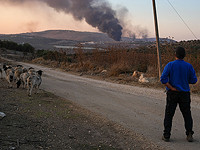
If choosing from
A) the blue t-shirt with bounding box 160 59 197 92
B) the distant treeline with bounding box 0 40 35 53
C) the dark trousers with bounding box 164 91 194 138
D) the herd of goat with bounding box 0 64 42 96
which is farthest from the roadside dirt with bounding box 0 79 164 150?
the distant treeline with bounding box 0 40 35 53

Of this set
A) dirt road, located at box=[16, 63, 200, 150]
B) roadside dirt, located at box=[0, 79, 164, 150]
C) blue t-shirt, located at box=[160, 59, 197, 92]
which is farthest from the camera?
dirt road, located at box=[16, 63, 200, 150]

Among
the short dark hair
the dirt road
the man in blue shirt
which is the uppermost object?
the short dark hair

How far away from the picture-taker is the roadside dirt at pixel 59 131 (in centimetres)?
489

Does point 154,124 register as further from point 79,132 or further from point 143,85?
point 143,85

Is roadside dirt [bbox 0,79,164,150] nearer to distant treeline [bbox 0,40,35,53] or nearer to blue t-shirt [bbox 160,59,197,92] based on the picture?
blue t-shirt [bbox 160,59,197,92]

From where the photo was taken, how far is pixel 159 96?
10945mm

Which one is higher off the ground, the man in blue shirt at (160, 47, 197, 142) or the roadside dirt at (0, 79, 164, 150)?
the man in blue shirt at (160, 47, 197, 142)

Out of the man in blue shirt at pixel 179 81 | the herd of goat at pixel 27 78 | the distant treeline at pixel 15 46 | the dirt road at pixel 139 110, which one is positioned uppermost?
the distant treeline at pixel 15 46

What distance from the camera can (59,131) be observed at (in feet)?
19.0

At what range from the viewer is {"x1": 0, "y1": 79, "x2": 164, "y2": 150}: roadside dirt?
192 inches

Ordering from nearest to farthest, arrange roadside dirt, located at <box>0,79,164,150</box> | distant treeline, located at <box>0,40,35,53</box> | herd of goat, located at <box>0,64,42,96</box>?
roadside dirt, located at <box>0,79,164,150</box> < herd of goat, located at <box>0,64,42,96</box> < distant treeline, located at <box>0,40,35,53</box>

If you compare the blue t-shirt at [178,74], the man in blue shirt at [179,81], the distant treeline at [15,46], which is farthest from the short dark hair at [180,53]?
the distant treeline at [15,46]

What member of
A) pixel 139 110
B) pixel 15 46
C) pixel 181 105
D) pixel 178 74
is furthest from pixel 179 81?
pixel 15 46

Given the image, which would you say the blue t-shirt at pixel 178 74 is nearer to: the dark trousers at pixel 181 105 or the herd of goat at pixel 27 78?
the dark trousers at pixel 181 105
